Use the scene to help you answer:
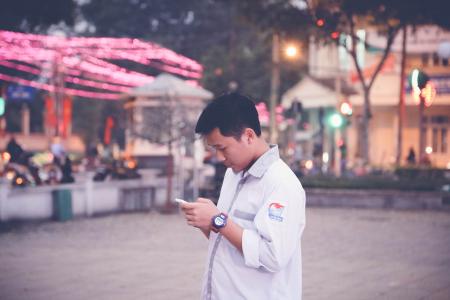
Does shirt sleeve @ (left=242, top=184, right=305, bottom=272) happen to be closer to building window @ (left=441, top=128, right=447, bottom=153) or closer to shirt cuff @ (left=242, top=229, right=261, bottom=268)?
shirt cuff @ (left=242, top=229, right=261, bottom=268)

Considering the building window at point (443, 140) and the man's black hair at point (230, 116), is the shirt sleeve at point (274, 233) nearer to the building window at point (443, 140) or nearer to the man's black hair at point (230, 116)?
the man's black hair at point (230, 116)

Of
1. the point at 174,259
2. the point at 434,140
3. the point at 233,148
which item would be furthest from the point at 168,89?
the point at 434,140

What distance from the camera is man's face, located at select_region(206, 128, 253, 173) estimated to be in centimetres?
309

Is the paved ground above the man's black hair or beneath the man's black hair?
beneath

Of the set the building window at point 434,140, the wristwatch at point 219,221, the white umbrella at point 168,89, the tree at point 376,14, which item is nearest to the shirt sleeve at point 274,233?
the wristwatch at point 219,221

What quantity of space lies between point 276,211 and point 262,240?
0.47 ft

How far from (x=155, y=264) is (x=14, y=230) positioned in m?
4.59

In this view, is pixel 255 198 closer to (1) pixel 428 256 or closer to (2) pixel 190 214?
(2) pixel 190 214

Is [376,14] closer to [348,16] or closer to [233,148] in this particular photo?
[348,16]

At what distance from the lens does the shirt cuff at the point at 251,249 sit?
2938 millimetres

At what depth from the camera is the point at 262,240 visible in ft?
9.70

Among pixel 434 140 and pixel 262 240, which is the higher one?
pixel 262 240

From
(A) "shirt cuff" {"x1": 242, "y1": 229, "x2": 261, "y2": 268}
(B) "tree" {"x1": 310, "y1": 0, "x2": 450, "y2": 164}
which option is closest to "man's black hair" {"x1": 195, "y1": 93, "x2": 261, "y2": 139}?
(A) "shirt cuff" {"x1": 242, "y1": 229, "x2": 261, "y2": 268}

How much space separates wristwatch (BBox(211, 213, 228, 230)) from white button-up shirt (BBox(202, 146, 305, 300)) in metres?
0.10
